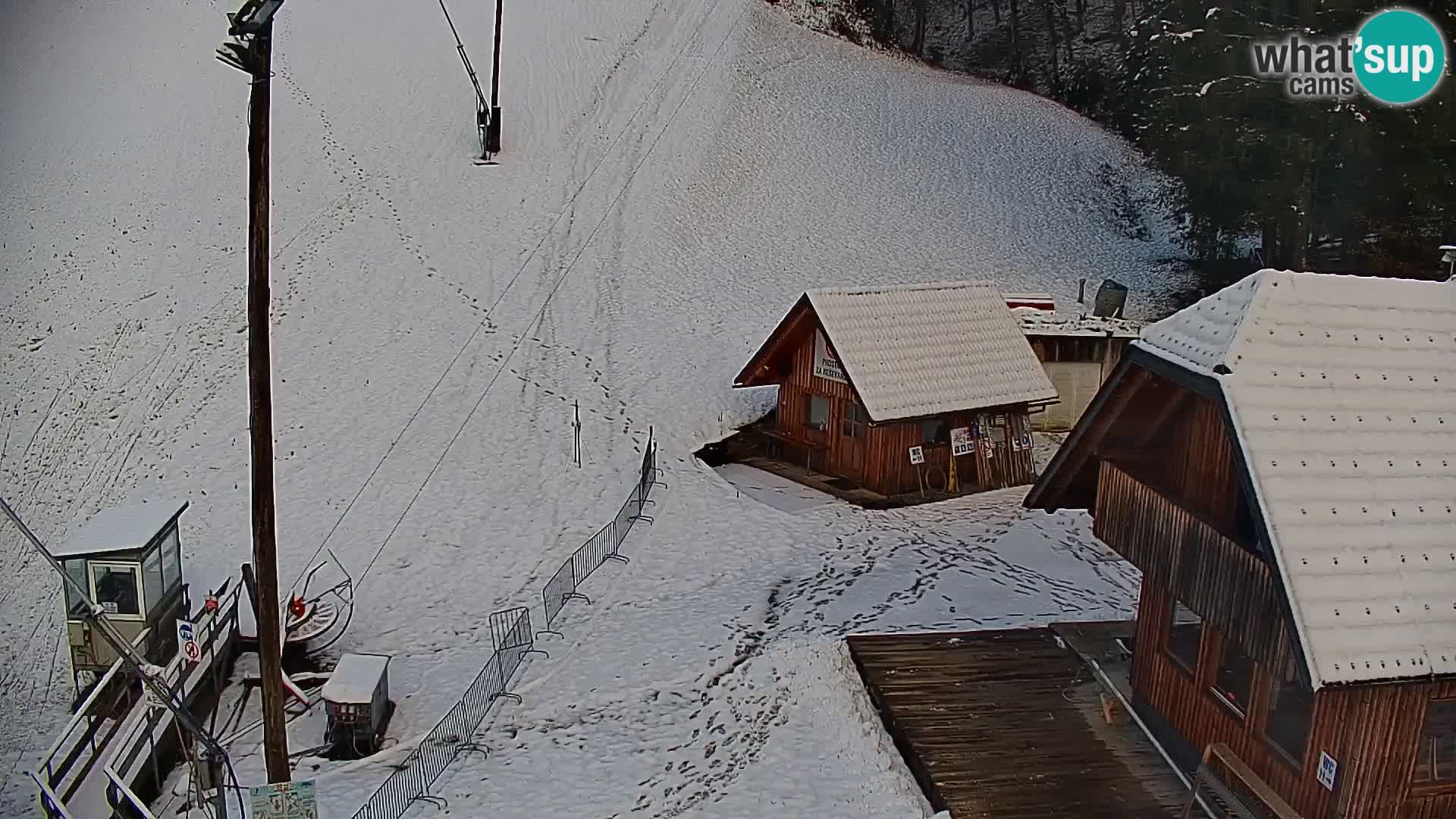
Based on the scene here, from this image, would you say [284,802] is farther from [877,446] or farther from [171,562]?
[877,446]

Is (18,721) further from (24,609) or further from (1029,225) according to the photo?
(1029,225)

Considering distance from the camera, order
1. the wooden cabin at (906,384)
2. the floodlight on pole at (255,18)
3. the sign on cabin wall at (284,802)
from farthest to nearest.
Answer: the wooden cabin at (906,384)
the sign on cabin wall at (284,802)
the floodlight on pole at (255,18)

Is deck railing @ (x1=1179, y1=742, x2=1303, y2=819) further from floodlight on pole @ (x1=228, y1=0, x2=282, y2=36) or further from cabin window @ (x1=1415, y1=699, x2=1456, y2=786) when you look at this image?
floodlight on pole @ (x1=228, y1=0, x2=282, y2=36)

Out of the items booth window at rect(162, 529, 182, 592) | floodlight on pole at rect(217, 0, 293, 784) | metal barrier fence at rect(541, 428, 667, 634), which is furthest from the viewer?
metal barrier fence at rect(541, 428, 667, 634)

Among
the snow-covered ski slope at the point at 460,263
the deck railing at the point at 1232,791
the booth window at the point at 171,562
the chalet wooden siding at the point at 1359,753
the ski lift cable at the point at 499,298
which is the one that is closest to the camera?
the chalet wooden siding at the point at 1359,753

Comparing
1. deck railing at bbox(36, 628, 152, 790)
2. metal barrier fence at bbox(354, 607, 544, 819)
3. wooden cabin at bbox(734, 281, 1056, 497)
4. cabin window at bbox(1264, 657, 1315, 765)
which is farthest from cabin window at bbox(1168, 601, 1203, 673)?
deck railing at bbox(36, 628, 152, 790)

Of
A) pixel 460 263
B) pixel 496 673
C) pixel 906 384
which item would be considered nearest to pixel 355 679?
pixel 496 673

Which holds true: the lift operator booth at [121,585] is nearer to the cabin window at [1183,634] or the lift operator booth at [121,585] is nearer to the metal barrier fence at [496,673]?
the metal barrier fence at [496,673]

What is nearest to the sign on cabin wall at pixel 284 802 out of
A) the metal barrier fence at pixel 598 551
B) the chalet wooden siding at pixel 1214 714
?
the metal barrier fence at pixel 598 551
